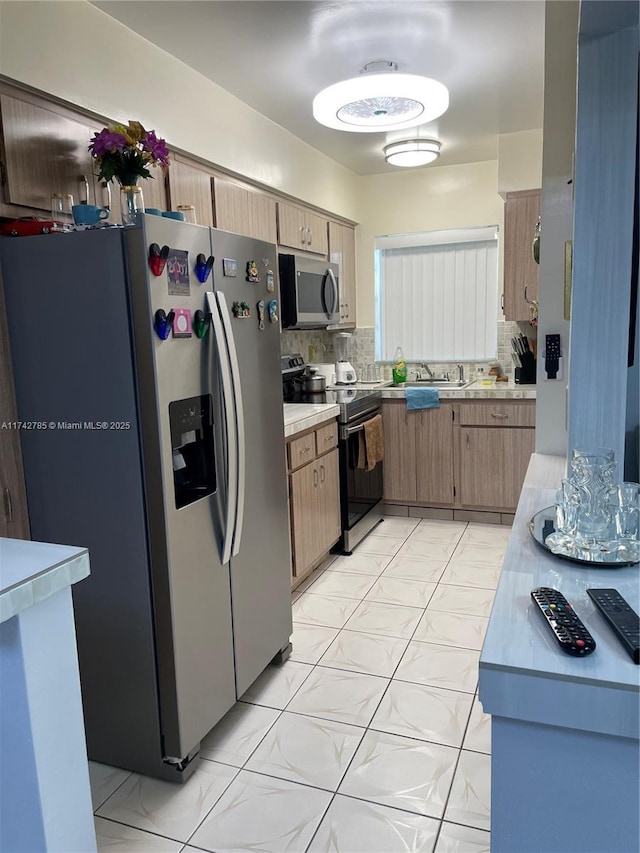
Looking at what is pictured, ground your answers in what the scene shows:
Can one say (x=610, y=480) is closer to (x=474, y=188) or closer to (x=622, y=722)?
(x=622, y=722)

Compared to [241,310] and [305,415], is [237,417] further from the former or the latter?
[305,415]

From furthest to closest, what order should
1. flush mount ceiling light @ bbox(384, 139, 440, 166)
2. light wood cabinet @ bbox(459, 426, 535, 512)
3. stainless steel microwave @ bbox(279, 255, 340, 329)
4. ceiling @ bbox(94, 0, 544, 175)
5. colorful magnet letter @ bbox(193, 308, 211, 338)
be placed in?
light wood cabinet @ bbox(459, 426, 535, 512), flush mount ceiling light @ bbox(384, 139, 440, 166), stainless steel microwave @ bbox(279, 255, 340, 329), ceiling @ bbox(94, 0, 544, 175), colorful magnet letter @ bbox(193, 308, 211, 338)

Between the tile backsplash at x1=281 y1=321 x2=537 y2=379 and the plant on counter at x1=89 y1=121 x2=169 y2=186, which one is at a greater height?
the plant on counter at x1=89 y1=121 x2=169 y2=186

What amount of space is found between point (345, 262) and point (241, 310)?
8.98ft

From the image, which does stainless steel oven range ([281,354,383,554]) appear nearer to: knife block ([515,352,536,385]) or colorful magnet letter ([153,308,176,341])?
knife block ([515,352,536,385])

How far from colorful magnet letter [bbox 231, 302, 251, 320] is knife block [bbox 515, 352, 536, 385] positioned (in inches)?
103

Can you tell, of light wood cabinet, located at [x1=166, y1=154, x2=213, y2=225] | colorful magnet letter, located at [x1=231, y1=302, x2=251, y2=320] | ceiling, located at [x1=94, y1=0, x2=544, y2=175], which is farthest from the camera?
light wood cabinet, located at [x1=166, y1=154, x2=213, y2=225]

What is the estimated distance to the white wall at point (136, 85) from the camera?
2002 millimetres

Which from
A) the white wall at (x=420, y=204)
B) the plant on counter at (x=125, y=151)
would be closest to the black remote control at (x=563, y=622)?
the plant on counter at (x=125, y=151)

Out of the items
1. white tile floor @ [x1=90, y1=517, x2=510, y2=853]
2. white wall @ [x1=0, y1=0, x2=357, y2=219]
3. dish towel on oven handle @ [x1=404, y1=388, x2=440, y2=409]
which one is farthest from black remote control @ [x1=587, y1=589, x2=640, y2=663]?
dish towel on oven handle @ [x1=404, y1=388, x2=440, y2=409]

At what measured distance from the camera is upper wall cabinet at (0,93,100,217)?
6.34ft

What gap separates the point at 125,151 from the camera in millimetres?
2092

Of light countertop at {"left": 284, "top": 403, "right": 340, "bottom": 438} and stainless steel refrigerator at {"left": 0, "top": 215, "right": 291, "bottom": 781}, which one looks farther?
light countertop at {"left": 284, "top": 403, "right": 340, "bottom": 438}

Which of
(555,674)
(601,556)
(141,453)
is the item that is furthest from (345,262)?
(555,674)
